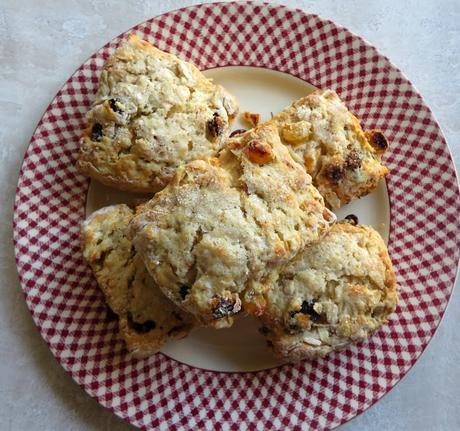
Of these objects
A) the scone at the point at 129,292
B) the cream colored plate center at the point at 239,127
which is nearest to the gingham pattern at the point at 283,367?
the cream colored plate center at the point at 239,127

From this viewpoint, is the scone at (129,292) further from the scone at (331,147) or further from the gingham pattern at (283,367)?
the scone at (331,147)

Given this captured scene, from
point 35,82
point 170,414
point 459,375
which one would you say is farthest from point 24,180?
point 459,375

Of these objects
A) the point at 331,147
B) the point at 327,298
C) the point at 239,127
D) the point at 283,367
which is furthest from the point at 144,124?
the point at 283,367

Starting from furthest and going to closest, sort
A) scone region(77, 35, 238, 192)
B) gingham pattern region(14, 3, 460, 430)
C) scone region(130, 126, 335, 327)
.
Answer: gingham pattern region(14, 3, 460, 430) → scone region(77, 35, 238, 192) → scone region(130, 126, 335, 327)

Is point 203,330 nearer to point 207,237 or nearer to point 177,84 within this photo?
point 207,237

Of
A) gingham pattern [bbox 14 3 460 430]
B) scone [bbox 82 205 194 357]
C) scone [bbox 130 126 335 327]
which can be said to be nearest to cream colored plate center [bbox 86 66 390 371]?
gingham pattern [bbox 14 3 460 430]

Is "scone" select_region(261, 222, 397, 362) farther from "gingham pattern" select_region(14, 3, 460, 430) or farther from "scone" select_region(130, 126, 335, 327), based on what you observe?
"gingham pattern" select_region(14, 3, 460, 430)
